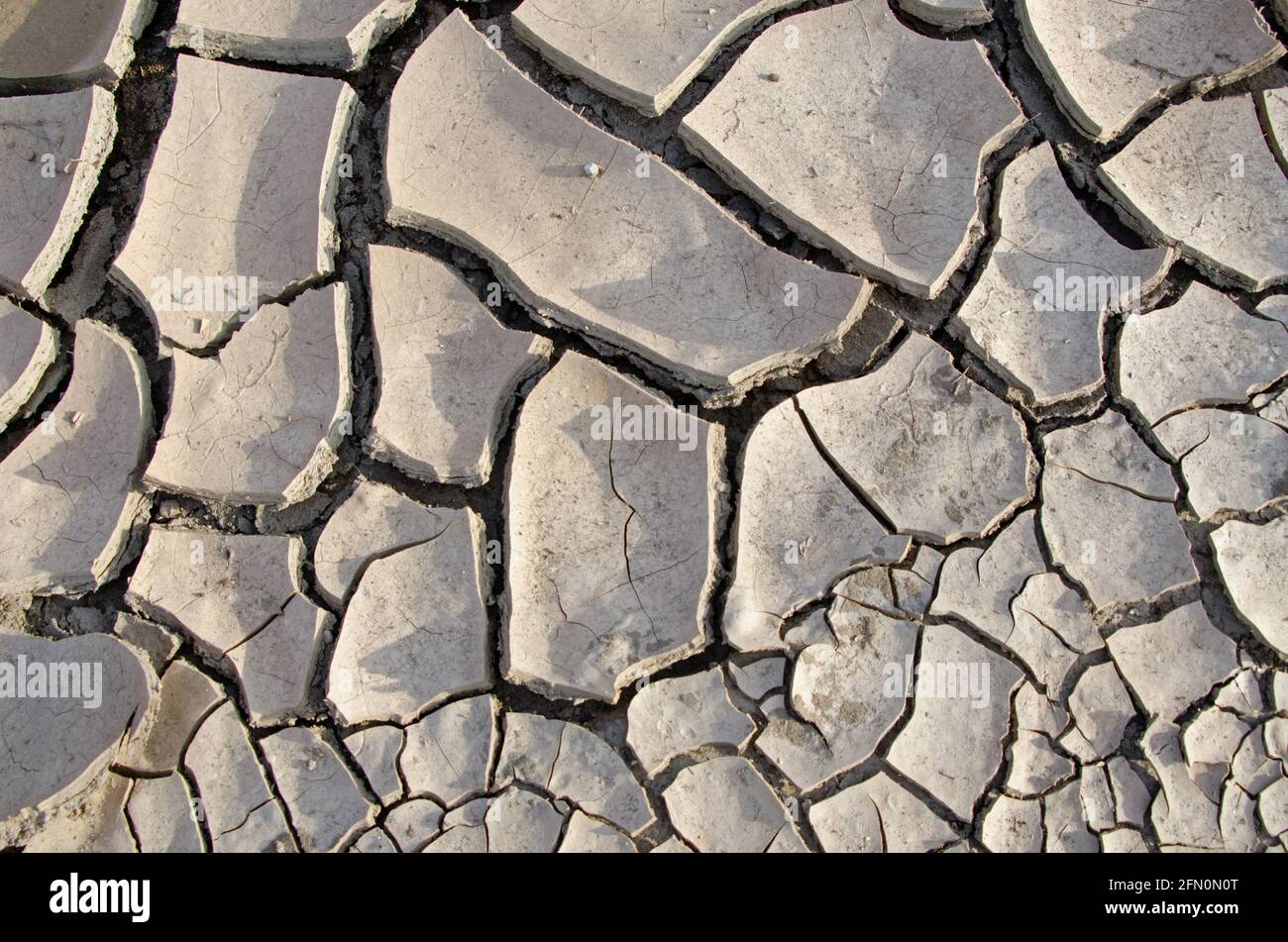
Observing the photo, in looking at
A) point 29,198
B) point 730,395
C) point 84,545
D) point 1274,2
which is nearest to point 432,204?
point 730,395

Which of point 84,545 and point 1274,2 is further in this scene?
point 1274,2

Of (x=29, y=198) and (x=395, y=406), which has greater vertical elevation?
(x=29, y=198)

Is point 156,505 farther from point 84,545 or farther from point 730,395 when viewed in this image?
point 730,395

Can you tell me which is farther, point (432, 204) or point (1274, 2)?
point (1274, 2)

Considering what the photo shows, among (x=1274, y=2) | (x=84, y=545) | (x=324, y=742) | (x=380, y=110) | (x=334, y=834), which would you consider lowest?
(x=334, y=834)

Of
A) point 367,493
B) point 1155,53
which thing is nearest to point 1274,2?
point 1155,53

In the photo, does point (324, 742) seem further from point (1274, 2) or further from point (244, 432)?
point (1274, 2)
